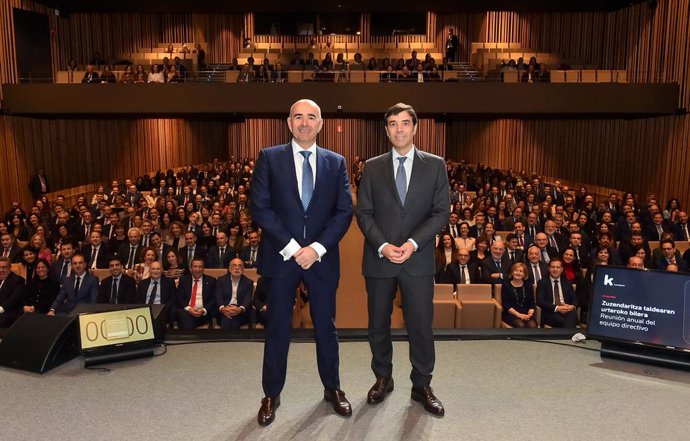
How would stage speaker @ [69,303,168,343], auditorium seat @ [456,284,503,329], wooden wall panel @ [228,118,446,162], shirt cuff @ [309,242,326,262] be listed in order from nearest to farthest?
1. shirt cuff @ [309,242,326,262]
2. stage speaker @ [69,303,168,343]
3. auditorium seat @ [456,284,503,329]
4. wooden wall panel @ [228,118,446,162]

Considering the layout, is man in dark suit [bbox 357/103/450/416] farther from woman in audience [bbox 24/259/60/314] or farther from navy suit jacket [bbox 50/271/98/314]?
woman in audience [bbox 24/259/60/314]

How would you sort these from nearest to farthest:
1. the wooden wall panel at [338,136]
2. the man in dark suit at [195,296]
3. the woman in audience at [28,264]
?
the man in dark suit at [195,296] → the woman in audience at [28,264] → the wooden wall panel at [338,136]

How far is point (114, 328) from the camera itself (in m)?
3.24

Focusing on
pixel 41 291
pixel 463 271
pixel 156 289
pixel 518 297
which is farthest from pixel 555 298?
pixel 41 291

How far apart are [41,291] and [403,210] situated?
15.3 feet

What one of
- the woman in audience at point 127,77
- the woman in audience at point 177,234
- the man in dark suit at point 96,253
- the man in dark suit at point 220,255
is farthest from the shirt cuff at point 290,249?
the woman in audience at point 127,77

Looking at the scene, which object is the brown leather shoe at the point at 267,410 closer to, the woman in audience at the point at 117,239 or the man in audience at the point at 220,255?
the man in audience at the point at 220,255

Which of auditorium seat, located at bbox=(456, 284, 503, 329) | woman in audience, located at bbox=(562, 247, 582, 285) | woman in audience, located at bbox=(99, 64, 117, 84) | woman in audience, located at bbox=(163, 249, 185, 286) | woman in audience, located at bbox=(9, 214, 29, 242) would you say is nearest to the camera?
auditorium seat, located at bbox=(456, 284, 503, 329)

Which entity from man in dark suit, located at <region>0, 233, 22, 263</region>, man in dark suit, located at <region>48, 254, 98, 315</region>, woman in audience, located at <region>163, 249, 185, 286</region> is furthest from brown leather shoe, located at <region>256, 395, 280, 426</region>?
man in dark suit, located at <region>0, 233, 22, 263</region>

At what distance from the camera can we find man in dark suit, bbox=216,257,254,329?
5.67 metres

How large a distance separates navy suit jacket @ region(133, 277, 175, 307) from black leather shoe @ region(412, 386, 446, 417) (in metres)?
3.58

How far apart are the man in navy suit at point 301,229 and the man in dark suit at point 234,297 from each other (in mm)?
2979

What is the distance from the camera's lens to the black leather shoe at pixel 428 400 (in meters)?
2.68

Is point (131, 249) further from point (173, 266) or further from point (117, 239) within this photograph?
point (173, 266)
